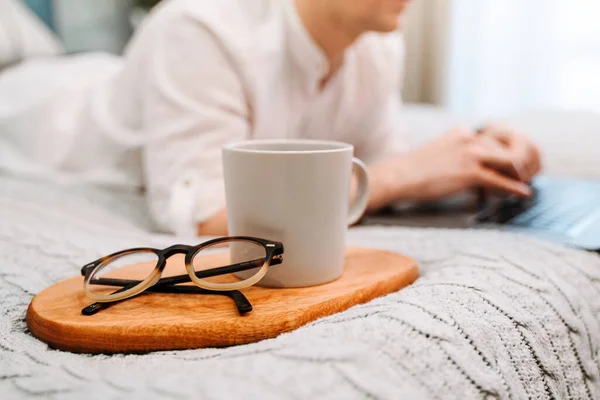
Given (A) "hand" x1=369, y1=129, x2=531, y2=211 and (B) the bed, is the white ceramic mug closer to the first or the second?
(B) the bed

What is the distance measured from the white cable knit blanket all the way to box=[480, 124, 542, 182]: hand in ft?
1.12

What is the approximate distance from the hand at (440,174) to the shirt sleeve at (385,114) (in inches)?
10.4

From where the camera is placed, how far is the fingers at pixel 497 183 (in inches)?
30.1

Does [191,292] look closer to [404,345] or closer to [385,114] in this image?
[404,345]

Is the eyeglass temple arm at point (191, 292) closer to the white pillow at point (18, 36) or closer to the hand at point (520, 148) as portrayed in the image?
the hand at point (520, 148)

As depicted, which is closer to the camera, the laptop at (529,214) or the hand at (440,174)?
the laptop at (529,214)

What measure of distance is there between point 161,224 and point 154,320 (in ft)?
1.21

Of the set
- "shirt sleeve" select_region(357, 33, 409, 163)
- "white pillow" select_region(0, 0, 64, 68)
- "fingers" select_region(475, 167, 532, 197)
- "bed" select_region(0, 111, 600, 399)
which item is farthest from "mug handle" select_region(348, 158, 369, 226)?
"white pillow" select_region(0, 0, 64, 68)

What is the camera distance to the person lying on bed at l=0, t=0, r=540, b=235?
73 centimetres

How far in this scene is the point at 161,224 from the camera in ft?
2.33

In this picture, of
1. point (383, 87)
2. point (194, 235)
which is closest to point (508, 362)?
point (194, 235)

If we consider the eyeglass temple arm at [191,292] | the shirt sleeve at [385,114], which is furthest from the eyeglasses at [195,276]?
the shirt sleeve at [385,114]

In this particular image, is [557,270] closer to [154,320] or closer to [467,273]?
[467,273]

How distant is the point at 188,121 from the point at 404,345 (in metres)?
0.49
